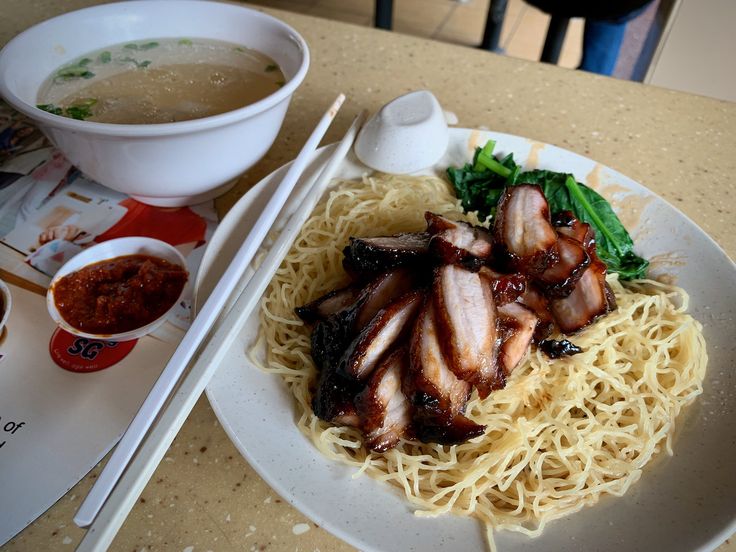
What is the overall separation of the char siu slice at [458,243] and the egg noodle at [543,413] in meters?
0.36

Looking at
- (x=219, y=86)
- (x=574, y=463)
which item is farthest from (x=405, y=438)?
(x=219, y=86)

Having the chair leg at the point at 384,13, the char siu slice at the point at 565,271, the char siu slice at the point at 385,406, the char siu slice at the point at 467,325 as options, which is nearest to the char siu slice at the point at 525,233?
the char siu slice at the point at 565,271

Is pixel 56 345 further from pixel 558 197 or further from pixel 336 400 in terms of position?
pixel 558 197

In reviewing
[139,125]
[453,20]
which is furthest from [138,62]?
[453,20]

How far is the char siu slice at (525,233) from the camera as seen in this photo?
1.45 metres

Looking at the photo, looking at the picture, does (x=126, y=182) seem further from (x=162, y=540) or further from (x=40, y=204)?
(x=162, y=540)

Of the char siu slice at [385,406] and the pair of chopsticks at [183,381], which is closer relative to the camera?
the pair of chopsticks at [183,381]

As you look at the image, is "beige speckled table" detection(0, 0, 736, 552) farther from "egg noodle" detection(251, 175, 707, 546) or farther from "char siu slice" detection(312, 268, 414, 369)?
"char siu slice" detection(312, 268, 414, 369)

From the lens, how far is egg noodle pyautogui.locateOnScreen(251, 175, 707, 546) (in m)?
1.27

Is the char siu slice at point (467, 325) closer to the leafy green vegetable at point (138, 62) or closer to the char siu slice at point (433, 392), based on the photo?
the char siu slice at point (433, 392)

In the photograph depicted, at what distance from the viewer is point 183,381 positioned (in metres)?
1.23

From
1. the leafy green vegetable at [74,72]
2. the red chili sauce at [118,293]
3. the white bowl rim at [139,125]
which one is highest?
the white bowl rim at [139,125]

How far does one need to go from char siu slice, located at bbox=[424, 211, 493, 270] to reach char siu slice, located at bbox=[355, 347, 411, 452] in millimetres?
273

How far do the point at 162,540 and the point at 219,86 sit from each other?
145cm
